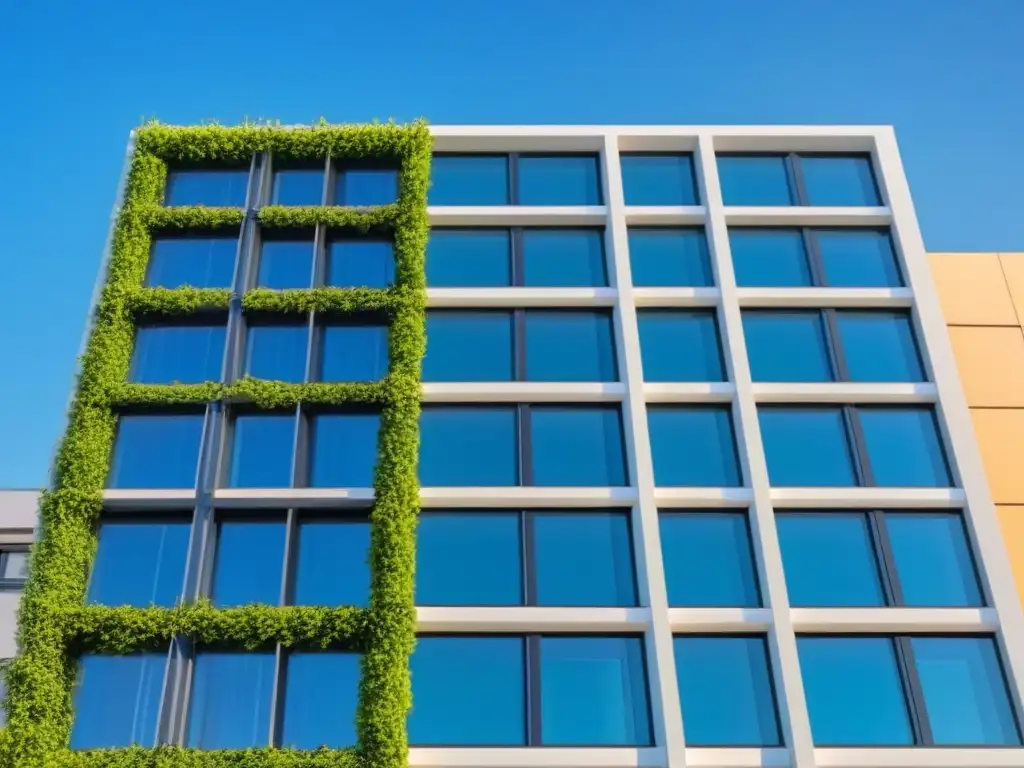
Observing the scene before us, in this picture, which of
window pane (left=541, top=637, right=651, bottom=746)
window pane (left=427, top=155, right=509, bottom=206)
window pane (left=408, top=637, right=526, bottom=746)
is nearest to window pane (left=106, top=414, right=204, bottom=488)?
window pane (left=408, top=637, right=526, bottom=746)

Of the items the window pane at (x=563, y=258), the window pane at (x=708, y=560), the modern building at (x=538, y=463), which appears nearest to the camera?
the modern building at (x=538, y=463)

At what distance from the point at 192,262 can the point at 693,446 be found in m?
14.2

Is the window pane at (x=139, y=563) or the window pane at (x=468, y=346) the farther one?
the window pane at (x=468, y=346)

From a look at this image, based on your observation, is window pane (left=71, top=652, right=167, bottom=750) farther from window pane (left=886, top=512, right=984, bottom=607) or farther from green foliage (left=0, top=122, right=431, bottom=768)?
window pane (left=886, top=512, right=984, bottom=607)

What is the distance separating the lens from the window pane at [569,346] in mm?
24875

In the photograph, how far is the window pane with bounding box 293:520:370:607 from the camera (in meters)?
21.5

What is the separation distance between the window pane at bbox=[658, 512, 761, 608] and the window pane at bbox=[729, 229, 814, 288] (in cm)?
696

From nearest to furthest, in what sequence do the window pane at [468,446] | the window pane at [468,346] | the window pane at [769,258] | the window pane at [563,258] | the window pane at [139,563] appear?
the window pane at [139,563] < the window pane at [468,446] < the window pane at [468,346] < the window pane at [769,258] < the window pane at [563,258]

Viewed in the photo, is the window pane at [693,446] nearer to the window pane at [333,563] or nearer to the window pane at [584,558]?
the window pane at [584,558]

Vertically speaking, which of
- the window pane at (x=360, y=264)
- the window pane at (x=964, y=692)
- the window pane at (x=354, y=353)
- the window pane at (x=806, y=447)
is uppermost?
the window pane at (x=360, y=264)

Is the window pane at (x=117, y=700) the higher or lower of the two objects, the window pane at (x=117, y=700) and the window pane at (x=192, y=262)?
the lower

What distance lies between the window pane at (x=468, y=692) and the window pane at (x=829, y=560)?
6.52 m

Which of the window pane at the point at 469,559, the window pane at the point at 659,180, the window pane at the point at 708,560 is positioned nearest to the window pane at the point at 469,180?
the window pane at the point at 659,180

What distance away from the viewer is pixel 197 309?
25.2 meters
